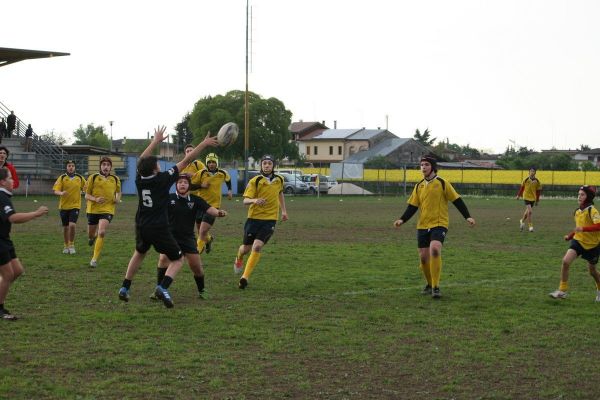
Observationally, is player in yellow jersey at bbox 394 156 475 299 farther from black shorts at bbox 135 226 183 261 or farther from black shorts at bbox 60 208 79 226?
black shorts at bbox 60 208 79 226

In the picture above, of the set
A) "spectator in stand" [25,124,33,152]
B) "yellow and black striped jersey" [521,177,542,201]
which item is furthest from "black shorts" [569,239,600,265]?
"spectator in stand" [25,124,33,152]

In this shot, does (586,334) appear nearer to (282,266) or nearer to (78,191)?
(282,266)

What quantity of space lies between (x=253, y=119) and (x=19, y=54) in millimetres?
42226

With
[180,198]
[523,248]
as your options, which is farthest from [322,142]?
[180,198]

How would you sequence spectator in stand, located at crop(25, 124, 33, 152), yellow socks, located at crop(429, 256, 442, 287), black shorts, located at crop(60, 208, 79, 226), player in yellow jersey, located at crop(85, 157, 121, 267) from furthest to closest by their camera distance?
spectator in stand, located at crop(25, 124, 33, 152) < black shorts, located at crop(60, 208, 79, 226) < player in yellow jersey, located at crop(85, 157, 121, 267) < yellow socks, located at crop(429, 256, 442, 287)

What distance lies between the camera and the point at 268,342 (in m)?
9.39

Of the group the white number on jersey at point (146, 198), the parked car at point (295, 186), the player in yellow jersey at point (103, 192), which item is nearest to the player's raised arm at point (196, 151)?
the white number on jersey at point (146, 198)

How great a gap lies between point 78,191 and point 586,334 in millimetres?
12261

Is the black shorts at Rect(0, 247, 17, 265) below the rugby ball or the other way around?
below

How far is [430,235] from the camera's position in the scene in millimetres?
12891

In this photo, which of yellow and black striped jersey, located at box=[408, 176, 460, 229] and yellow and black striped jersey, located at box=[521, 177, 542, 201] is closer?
yellow and black striped jersey, located at box=[408, 176, 460, 229]

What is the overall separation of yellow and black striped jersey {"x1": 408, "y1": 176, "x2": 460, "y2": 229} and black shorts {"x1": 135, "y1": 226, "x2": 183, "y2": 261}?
3666 millimetres

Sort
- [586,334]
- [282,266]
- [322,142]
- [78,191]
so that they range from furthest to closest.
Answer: [322,142] < [78,191] < [282,266] < [586,334]

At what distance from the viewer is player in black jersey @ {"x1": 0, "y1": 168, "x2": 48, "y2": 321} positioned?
32.9ft
